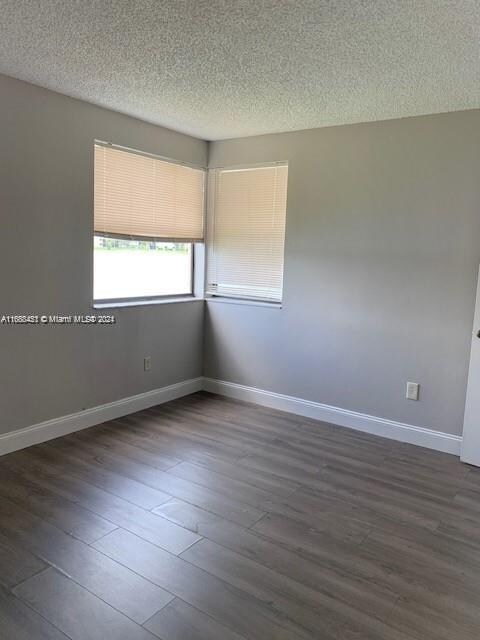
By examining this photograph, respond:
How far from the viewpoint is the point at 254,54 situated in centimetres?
242

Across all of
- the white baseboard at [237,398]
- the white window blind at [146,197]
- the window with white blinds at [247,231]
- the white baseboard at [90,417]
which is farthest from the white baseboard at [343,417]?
the white window blind at [146,197]

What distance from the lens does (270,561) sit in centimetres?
215

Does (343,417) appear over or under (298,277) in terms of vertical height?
under

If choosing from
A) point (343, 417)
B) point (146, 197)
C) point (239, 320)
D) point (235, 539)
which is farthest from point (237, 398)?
point (235, 539)

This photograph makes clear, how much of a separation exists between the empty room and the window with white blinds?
0.02m

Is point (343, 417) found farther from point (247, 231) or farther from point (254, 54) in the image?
point (254, 54)

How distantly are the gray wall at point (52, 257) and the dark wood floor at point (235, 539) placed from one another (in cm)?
39

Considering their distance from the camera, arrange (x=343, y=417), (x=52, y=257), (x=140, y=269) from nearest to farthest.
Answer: (x=52, y=257), (x=343, y=417), (x=140, y=269)

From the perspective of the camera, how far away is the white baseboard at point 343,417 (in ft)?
11.4

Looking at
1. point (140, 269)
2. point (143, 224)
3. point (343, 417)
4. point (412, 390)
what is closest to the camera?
point (412, 390)

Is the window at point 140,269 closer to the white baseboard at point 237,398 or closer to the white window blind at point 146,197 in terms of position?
the white window blind at point 146,197

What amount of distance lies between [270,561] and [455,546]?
→ 36.4 inches

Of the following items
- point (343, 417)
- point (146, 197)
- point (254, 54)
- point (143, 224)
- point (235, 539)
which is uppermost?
point (254, 54)

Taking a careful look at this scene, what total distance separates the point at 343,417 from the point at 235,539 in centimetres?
183
